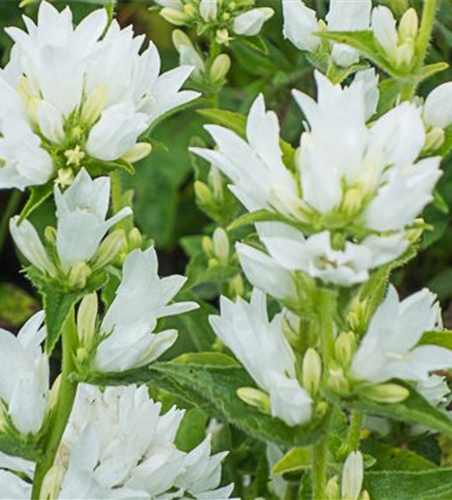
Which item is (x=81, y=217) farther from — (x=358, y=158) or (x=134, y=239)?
(x=134, y=239)

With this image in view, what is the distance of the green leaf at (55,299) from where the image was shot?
4.13 ft

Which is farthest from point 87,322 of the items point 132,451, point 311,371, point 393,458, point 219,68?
point 219,68

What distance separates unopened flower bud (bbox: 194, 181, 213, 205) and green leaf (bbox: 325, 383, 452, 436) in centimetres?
85

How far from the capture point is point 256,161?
3.99ft

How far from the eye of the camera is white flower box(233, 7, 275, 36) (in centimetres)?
188

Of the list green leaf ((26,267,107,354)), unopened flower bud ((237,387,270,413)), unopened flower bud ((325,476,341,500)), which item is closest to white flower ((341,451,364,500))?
unopened flower bud ((325,476,341,500))

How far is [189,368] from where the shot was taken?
4.26ft

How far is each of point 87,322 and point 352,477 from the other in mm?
328

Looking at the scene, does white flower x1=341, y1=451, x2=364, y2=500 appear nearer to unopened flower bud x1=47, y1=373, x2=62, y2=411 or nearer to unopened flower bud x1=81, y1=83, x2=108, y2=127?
unopened flower bud x1=47, y1=373, x2=62, y2=411

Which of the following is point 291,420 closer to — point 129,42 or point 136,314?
point 136,314

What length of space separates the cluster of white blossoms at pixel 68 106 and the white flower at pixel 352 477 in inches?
15.3

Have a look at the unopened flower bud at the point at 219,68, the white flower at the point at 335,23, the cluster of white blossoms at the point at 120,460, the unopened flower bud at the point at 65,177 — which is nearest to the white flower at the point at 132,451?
the cluster of white blossoms at the point at 120,460

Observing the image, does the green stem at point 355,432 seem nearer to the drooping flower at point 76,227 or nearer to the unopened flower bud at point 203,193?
the drooping flower at point 76,227

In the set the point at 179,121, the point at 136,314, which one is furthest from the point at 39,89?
the point at 179,121
